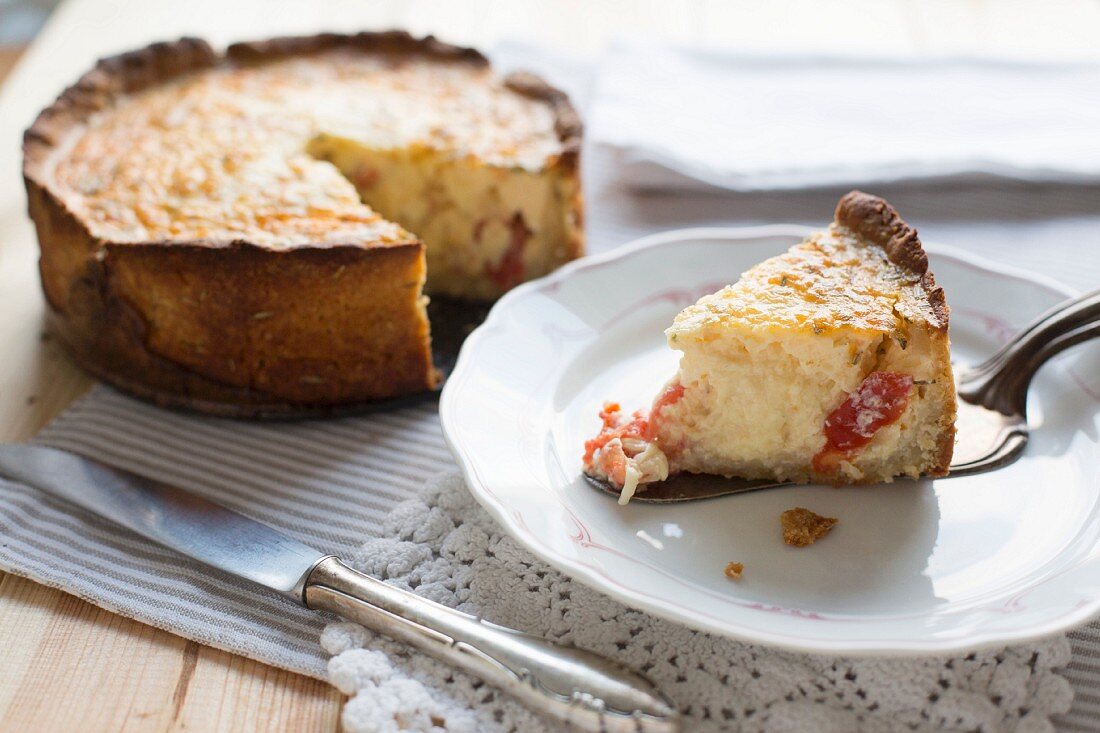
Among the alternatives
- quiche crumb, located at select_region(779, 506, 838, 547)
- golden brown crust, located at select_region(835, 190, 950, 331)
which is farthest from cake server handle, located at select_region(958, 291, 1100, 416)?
quiche crumb, located at select_region(779, 506, 838, 547)

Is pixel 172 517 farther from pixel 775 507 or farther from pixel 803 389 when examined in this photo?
pixel 803 389

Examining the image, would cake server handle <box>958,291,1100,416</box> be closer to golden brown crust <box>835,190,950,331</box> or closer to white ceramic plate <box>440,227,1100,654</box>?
white ceramic plate <box>440,227,1100,654</box>

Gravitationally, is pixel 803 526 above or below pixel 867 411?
below

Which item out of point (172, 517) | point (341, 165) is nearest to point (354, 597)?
point (172, 517)

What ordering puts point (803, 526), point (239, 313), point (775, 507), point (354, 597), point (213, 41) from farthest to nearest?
1. point (213, 41)
2. point (239, 313)
3. point (775, 507)
4. point (803, 526)
5. point (354, 597)

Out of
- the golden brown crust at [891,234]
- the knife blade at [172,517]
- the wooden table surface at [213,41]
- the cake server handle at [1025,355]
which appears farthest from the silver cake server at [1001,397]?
the wooden table surface at [213,41]

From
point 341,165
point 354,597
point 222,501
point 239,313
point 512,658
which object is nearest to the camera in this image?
point 512,658

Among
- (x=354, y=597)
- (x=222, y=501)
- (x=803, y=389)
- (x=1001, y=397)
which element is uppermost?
(x=803, y=389)
